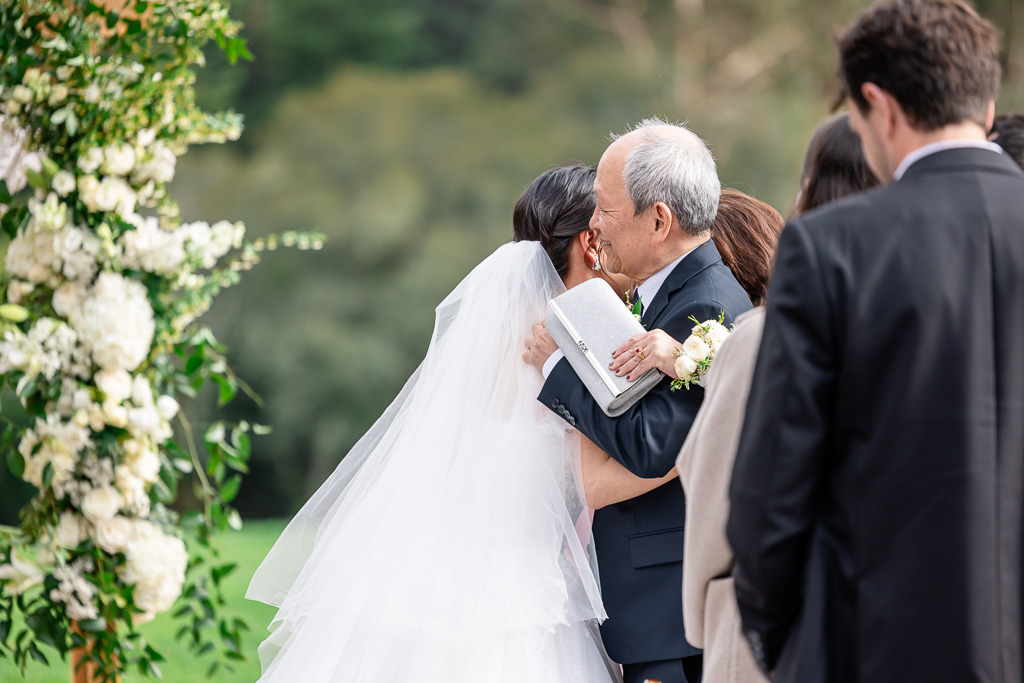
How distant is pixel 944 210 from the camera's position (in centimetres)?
146

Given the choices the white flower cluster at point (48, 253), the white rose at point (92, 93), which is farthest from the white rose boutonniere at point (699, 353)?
the white rose at point (92, 93)

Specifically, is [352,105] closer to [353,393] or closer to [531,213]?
[353,393]

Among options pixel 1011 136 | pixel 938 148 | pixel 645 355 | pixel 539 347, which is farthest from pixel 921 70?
pixel 1011 136

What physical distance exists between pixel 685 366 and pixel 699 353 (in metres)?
0.04

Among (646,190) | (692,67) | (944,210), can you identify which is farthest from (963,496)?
(692,67)

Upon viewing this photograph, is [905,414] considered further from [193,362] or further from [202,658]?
[202,658]

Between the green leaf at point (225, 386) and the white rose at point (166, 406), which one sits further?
the green leaf at point (225, 386)

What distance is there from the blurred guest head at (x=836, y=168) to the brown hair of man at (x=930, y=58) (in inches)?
12.1

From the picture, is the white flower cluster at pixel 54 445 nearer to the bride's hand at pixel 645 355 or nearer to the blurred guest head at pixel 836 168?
the bride's hand at pixel 645 355

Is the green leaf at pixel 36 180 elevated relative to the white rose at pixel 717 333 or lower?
elevated

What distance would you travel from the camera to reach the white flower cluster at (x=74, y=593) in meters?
2.70

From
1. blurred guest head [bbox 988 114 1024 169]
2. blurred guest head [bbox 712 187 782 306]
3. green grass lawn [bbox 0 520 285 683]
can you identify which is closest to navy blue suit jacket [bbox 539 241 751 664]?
blurred guest head [bbox 712 187 782 306]

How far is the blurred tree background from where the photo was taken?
1217 centimetres

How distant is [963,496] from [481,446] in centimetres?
140
